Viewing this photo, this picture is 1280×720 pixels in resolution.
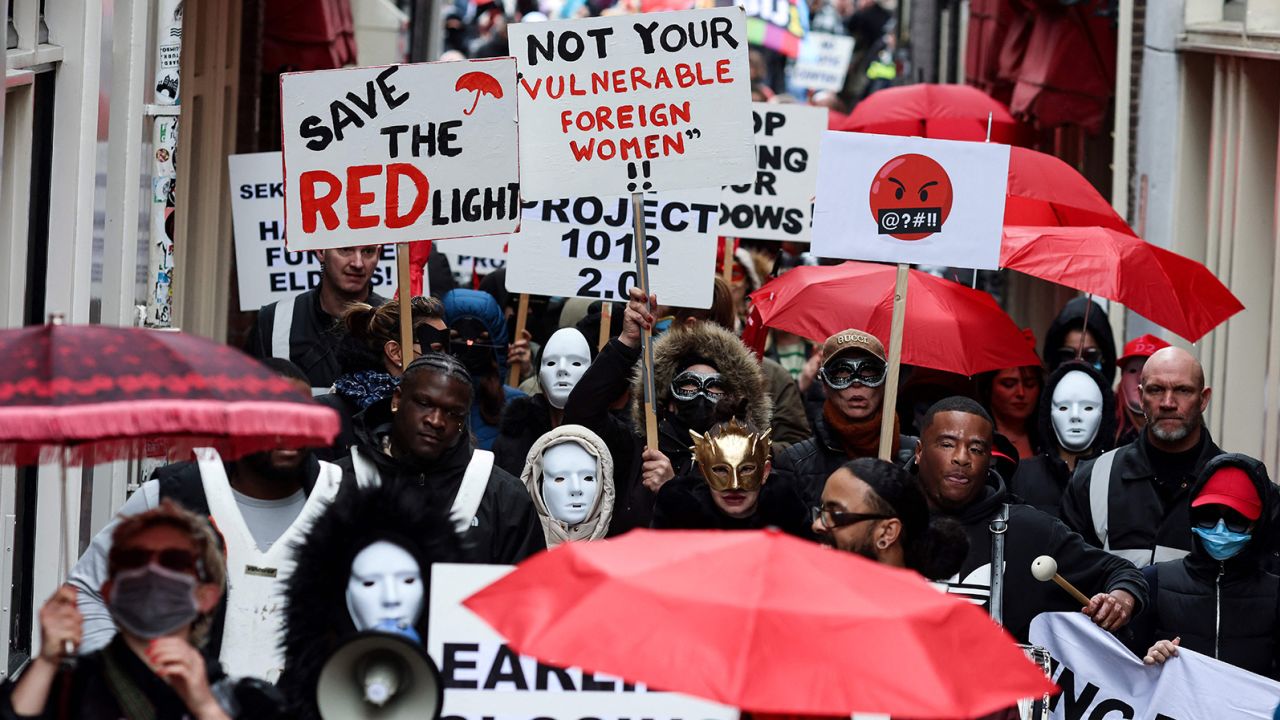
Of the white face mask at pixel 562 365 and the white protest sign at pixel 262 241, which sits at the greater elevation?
the white protest sign at pixel 262 241

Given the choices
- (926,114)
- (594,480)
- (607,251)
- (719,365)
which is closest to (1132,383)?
(607,251)

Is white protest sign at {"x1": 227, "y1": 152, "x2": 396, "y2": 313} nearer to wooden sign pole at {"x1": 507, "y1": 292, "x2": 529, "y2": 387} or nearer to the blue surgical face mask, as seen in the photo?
wooden sign pole at {"x1": 507, "y1": 292, "x2": 529, "y2": 387}

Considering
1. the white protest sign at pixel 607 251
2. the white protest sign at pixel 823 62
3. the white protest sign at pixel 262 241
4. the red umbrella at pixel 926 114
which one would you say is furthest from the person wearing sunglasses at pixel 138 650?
the white protest sign at pixel 823 62

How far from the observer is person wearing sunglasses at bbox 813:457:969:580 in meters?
5.59

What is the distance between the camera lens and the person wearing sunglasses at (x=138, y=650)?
14.7ft

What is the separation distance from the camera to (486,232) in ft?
26.0

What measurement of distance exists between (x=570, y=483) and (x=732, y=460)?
29.1 inches

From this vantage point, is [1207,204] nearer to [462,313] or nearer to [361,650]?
[462,313]

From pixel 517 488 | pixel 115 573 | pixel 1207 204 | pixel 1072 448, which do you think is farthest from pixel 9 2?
pixel 1207 204

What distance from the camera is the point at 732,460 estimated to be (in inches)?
258

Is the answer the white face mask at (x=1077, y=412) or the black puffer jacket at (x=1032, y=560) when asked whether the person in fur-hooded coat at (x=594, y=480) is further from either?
the white face mask at (x=1077, y=412)

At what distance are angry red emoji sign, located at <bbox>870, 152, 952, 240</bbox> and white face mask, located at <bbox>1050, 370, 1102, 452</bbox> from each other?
1.02 meters

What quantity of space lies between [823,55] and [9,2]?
20443mm

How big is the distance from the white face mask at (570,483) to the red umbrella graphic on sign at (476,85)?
156 centimetres
